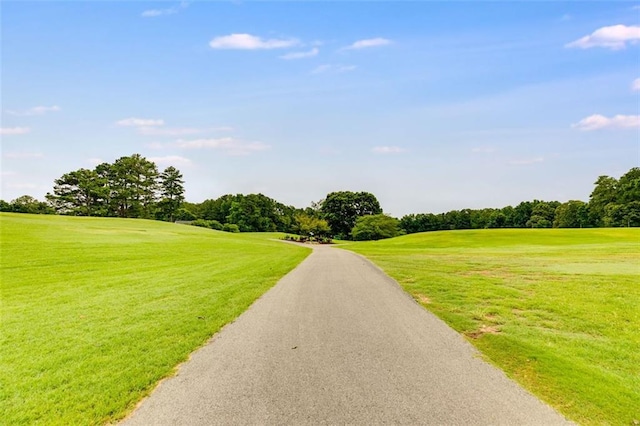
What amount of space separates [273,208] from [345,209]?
982 inches

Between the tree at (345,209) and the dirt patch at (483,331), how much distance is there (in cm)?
8220

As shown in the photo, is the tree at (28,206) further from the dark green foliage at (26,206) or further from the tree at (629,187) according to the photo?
the tree at (629,187)

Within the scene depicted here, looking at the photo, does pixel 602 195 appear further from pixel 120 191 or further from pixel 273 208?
pixel 120 191

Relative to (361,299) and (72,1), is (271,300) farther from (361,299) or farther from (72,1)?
(72,1)

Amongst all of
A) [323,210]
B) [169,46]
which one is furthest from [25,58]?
[323,210]

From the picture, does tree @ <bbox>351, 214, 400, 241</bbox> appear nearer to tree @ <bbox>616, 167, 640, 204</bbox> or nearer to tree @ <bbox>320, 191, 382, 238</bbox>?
tree @ <bbox>320, 191, 382, 238</bbox>

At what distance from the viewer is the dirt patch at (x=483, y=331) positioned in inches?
264

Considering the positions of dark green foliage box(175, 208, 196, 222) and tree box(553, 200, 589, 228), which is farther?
dark green foliage box(175, 208, 196, 222)

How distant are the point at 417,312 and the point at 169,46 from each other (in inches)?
764

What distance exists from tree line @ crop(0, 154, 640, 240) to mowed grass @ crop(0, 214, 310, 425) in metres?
57.2

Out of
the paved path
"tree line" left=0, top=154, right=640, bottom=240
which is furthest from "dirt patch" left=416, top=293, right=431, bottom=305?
"tree line" left=0, top=154, right=640, bottom=240

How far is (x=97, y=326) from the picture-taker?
23.0 ft

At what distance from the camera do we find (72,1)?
14547 millimetres

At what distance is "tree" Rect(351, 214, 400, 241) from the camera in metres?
76.9
